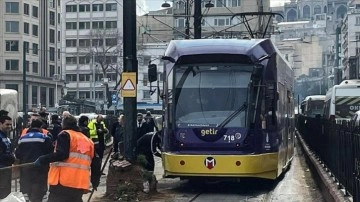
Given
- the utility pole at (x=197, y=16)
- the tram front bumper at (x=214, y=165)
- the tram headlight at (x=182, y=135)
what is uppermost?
the utility pole at (x=197, y=16)

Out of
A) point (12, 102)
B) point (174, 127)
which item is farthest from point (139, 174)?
point (12, 102)

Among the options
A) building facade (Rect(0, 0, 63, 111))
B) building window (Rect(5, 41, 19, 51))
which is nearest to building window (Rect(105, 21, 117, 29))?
building facade (Rect(0, 0, 63, 111))

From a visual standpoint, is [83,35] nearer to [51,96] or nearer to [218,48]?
[51,96]

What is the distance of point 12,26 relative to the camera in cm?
9294

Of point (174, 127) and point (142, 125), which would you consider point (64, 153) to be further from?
point (142, 125)

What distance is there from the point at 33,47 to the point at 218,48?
79094mm

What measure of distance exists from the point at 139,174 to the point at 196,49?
326 cm

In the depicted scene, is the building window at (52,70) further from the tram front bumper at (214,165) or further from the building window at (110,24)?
the tram front bumper at (214,165)

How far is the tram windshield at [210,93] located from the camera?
17.9 metres

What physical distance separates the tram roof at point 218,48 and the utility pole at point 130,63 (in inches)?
51.8

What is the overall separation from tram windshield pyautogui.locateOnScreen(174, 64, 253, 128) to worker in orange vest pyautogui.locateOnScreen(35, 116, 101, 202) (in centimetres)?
738

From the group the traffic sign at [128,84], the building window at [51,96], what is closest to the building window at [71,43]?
the building window at [51,96]

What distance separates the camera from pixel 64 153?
10430 millimetres

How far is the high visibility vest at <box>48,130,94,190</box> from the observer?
10539mm
